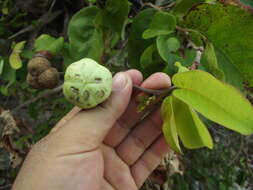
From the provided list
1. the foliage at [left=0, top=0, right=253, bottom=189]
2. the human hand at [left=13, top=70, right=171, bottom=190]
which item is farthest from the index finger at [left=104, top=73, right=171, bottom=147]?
the foliage at [left=0, top=0, right=253, bottom=189]

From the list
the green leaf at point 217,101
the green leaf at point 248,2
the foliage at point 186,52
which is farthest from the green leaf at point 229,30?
the green leaf at point 217,101

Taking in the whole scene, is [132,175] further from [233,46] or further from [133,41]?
[233,46]

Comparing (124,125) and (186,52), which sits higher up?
(186,52)

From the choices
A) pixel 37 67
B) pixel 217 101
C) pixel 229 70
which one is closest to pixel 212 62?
pixel 229 70

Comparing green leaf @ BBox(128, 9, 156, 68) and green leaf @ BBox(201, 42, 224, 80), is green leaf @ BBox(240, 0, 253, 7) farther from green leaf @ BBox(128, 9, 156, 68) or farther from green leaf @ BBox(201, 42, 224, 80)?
green leaf @ BBox(128, 9, 156, 68)

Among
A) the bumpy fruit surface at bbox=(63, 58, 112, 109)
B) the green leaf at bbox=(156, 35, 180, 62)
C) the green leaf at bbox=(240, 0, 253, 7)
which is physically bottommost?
the green leaf at bbox=(156, 35, 180, 62)

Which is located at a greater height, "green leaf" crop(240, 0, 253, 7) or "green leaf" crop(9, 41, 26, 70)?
"green leaf" crop(240, 0, 253, 7)

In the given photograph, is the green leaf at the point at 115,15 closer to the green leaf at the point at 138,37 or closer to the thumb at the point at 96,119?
the green leaf at the point at 138,37

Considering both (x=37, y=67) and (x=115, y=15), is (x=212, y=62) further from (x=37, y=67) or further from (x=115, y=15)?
(x=37, y=67)
